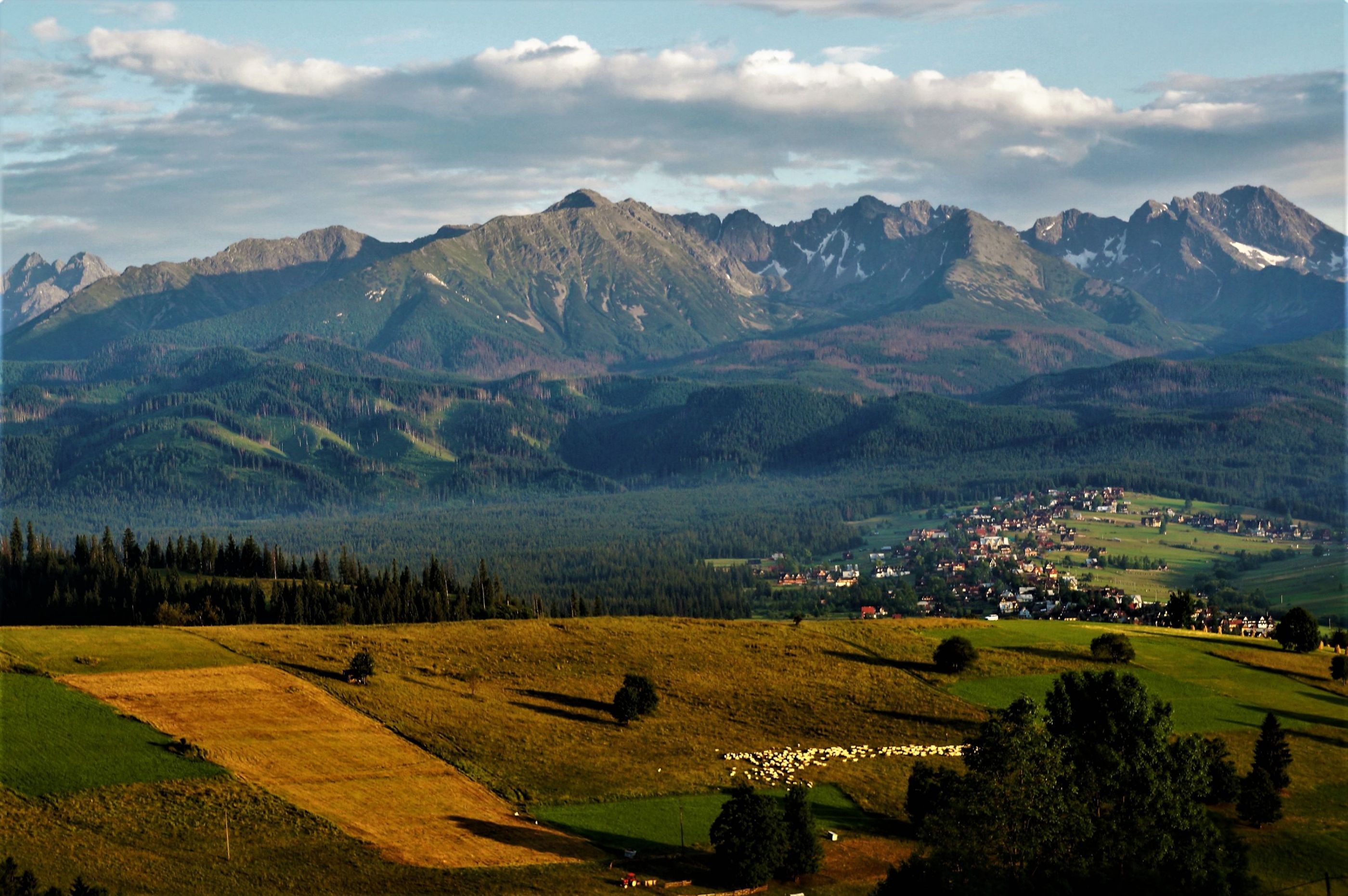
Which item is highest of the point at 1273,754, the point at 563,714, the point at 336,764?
the point at 336,764

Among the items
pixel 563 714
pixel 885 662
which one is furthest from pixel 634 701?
pixel 885 662

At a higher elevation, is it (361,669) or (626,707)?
(361,669)

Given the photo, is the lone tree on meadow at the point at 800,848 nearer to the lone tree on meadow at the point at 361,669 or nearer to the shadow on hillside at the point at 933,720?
the shadow on hillside at the point at 933,720

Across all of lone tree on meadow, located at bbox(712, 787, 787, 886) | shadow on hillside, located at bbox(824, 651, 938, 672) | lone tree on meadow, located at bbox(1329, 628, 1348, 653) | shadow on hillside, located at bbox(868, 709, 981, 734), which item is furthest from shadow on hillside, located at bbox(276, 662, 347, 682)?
lone tree on meadow, located at bbox(1329, 628, 1348, 653)

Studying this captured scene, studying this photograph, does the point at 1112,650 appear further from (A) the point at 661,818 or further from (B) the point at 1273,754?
(A) the point at 661,818

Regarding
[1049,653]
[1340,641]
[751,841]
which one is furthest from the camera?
[1340,641]

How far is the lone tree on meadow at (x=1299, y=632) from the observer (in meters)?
152

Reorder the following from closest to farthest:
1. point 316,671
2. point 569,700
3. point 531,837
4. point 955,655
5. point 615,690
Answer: point 531,837, point 316,671, point 569,700, point 615,690, point 955,655

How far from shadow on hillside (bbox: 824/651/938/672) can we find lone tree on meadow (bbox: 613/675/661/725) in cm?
2870

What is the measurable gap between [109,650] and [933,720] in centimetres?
7333

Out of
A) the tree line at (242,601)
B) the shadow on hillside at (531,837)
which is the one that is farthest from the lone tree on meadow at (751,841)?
the tree line at (242,601)

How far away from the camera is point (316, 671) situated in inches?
4680

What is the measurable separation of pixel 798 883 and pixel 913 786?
543 inches

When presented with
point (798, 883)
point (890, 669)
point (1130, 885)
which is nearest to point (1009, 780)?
point (1130, 885)
